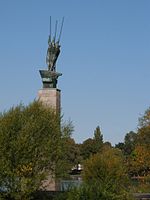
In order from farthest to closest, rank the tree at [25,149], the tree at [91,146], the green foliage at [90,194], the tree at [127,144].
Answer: the tree at [127,144] < the tree at [91,146] < the tree at [25,149] < the green foliage at [90,194]

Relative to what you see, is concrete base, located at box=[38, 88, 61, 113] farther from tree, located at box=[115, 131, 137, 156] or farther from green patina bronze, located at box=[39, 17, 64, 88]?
tree, located at box=[115, 131, 137, 156]

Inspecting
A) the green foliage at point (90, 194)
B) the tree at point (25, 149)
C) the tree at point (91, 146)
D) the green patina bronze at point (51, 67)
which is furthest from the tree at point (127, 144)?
the green foliage at point (90, 194)

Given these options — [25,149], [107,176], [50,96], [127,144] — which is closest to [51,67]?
[50,96]

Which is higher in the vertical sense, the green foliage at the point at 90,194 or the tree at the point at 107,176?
the tree at the point at 107,176

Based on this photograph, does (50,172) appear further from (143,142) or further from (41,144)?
(143,142)

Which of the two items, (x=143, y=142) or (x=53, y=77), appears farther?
(x=143, y=142)

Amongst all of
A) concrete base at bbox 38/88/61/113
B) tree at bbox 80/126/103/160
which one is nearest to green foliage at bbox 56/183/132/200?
concrete base at bbox 38/88/61/113

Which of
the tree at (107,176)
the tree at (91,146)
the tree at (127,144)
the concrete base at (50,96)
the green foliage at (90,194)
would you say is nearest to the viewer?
the green foliage at (90,194)

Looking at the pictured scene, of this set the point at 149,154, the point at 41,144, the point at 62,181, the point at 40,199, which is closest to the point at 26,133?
the point at 41,144

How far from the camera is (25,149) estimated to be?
26625 millimetres

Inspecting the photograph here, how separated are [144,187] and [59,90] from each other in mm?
13644

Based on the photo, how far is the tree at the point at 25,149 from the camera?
26.0 metres

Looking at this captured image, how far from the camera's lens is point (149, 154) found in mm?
51156

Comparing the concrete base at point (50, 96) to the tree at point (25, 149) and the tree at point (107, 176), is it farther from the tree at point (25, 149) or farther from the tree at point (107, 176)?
the tree at point (25, 149)
